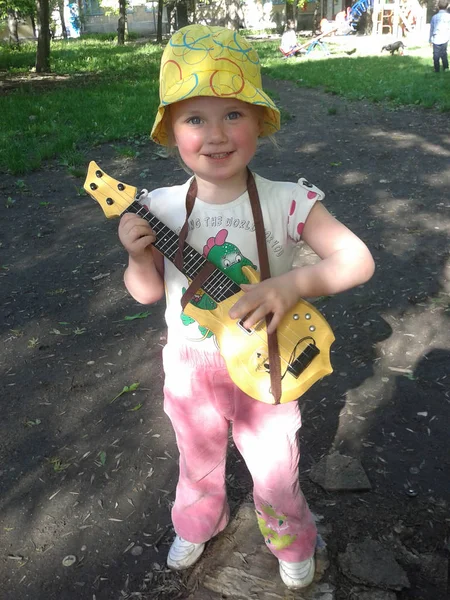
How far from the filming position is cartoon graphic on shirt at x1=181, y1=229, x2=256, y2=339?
176 centimetres

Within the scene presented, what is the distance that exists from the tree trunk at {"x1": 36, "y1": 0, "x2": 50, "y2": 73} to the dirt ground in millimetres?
11429

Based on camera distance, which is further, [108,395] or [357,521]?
[108,395]

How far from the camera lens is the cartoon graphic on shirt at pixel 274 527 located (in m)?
1.99

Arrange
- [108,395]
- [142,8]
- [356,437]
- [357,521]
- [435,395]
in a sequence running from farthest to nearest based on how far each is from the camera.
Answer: [142,8], [108,395], [435,395], [356,437], [357,521]

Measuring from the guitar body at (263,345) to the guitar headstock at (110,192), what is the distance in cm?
39

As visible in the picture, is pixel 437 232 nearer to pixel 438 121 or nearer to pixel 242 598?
A: pixel 242 598

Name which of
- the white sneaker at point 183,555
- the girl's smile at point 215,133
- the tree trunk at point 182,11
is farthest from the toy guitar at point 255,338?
the tree trunk at point 182,11

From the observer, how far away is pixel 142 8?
4559cm

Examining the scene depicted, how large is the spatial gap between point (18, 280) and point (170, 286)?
10.8 ft

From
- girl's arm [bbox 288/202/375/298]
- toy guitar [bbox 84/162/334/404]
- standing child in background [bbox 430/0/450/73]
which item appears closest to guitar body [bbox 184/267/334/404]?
toy guitar [bbox 84/162/334/404]

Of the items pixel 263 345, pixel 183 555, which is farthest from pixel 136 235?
pixel 183 555

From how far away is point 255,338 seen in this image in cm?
175

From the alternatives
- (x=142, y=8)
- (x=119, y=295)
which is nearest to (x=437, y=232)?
(x=119, y=295)

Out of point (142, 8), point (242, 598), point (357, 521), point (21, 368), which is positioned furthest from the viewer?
point (142, 8)
